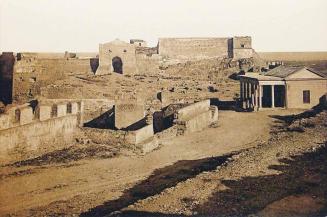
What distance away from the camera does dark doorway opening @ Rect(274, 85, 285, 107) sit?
3228 centimetres

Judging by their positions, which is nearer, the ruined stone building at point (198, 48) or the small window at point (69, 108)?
the small window at point (69, 108)

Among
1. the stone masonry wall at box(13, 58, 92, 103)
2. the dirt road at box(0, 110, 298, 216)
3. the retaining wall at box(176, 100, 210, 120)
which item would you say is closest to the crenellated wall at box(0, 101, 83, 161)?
the dirt road at box(0, 110, 298, 216)

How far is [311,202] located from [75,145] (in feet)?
42.6

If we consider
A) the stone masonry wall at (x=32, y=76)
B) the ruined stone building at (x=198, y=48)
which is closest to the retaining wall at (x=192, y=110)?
the stone masonry wall at (x=32, y=76)

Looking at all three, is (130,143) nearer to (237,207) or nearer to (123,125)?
(123,125)

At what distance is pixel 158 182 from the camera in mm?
14680

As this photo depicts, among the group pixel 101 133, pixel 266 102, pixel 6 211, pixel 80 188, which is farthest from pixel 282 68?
pixel 6 211

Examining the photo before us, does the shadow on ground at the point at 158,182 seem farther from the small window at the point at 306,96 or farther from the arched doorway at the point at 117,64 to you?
the arched doorway at the point at 117,64

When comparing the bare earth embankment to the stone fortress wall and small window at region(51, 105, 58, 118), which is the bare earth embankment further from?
the stone fortress wall

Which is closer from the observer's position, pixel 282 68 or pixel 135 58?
pixel 282 68

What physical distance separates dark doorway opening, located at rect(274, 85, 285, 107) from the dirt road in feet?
36.4

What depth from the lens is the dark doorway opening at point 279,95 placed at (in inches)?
1271

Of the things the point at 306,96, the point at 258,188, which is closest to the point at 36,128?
the point at 258,188

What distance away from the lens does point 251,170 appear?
13.8 metres
